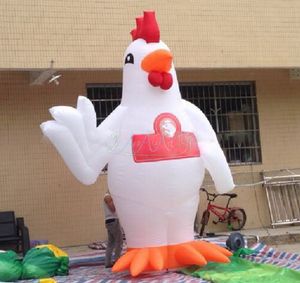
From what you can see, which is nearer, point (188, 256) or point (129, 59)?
point (188, 256)

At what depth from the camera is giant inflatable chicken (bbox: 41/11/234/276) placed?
729 centimetres

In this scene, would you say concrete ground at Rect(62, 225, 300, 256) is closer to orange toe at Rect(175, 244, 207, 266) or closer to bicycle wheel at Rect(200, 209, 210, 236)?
bicycle wheel at Rect(200, 209, 210, 236)

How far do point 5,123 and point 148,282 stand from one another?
5.01 metres

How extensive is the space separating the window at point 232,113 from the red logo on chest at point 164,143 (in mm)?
4706

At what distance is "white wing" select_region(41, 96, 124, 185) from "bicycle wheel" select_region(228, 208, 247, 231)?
16.1 ft

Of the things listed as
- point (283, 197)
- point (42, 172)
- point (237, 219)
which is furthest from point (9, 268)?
point (283, 197)

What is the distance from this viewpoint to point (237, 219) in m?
12.0

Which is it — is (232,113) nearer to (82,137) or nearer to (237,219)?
(237,219)

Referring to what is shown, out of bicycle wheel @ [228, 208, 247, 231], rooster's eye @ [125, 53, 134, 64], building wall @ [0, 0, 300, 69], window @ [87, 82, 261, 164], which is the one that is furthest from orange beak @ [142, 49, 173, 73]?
bicycle wheel @ [228, 208, 247, 231]

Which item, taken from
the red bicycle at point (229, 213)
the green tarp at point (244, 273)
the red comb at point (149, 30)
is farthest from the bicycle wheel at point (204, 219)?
the red comb at point (149, 30)

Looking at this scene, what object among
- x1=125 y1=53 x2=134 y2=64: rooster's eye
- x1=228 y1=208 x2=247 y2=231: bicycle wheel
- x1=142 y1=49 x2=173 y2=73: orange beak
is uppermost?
x1=125 y1=53 x2=134 y2=64: rooster's eye

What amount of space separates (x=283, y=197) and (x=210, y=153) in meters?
5.35

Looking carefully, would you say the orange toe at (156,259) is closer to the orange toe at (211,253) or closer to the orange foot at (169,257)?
the orange foot at (169,257)

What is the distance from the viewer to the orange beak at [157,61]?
24.4ft
